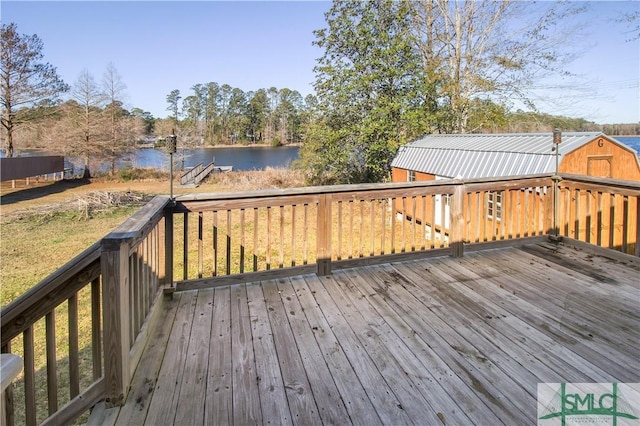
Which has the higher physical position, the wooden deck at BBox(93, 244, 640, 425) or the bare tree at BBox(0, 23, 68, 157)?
the bare tree at BBox(0, 23, 68, 157)

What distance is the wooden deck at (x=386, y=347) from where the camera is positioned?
1.67m

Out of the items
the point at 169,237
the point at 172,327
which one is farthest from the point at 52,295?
the point at 169,237

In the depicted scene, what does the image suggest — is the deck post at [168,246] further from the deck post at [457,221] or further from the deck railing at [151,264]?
the deck post at [457,221]

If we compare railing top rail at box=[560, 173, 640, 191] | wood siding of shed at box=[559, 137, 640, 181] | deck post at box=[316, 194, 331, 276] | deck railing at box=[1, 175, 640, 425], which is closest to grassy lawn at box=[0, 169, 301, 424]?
deck railing at box=[1, 175, 640, 425]

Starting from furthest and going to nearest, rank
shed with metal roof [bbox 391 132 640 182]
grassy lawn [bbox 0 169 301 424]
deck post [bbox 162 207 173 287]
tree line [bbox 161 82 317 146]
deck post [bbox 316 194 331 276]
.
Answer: tree line [bbox 161 82 317 146] → shed with metal roof [bbox 391 132 640 182] → grassy lawn [bbox 0 169 301 424] → deck post [bbox 316 194 331 276] → deck post [bbox 162 207 173 287]

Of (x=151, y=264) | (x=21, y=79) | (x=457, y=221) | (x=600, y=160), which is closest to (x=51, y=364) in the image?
(x=151, y=264)

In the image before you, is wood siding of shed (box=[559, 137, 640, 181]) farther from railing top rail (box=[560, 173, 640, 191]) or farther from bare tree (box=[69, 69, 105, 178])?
bare tree (box=[69, 69, 105, 178])

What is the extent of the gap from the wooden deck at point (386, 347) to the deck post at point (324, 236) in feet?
0.39

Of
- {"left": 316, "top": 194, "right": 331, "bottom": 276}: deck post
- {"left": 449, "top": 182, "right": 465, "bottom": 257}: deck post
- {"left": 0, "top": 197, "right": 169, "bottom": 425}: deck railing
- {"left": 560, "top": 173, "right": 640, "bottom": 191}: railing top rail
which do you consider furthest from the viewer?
{"left": 449, "top": 182, "right": 465, "bottom": 257}: deck post

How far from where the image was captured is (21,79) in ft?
55.2

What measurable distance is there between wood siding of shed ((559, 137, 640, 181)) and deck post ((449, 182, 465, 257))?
16.2 ft

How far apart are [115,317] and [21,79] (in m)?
20.6

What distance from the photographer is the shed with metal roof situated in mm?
7559

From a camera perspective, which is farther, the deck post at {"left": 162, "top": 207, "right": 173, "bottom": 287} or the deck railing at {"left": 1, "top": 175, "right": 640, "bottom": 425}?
the deck post at {"left": 162, "top": 207, "right": 173, "bottom": 287}
